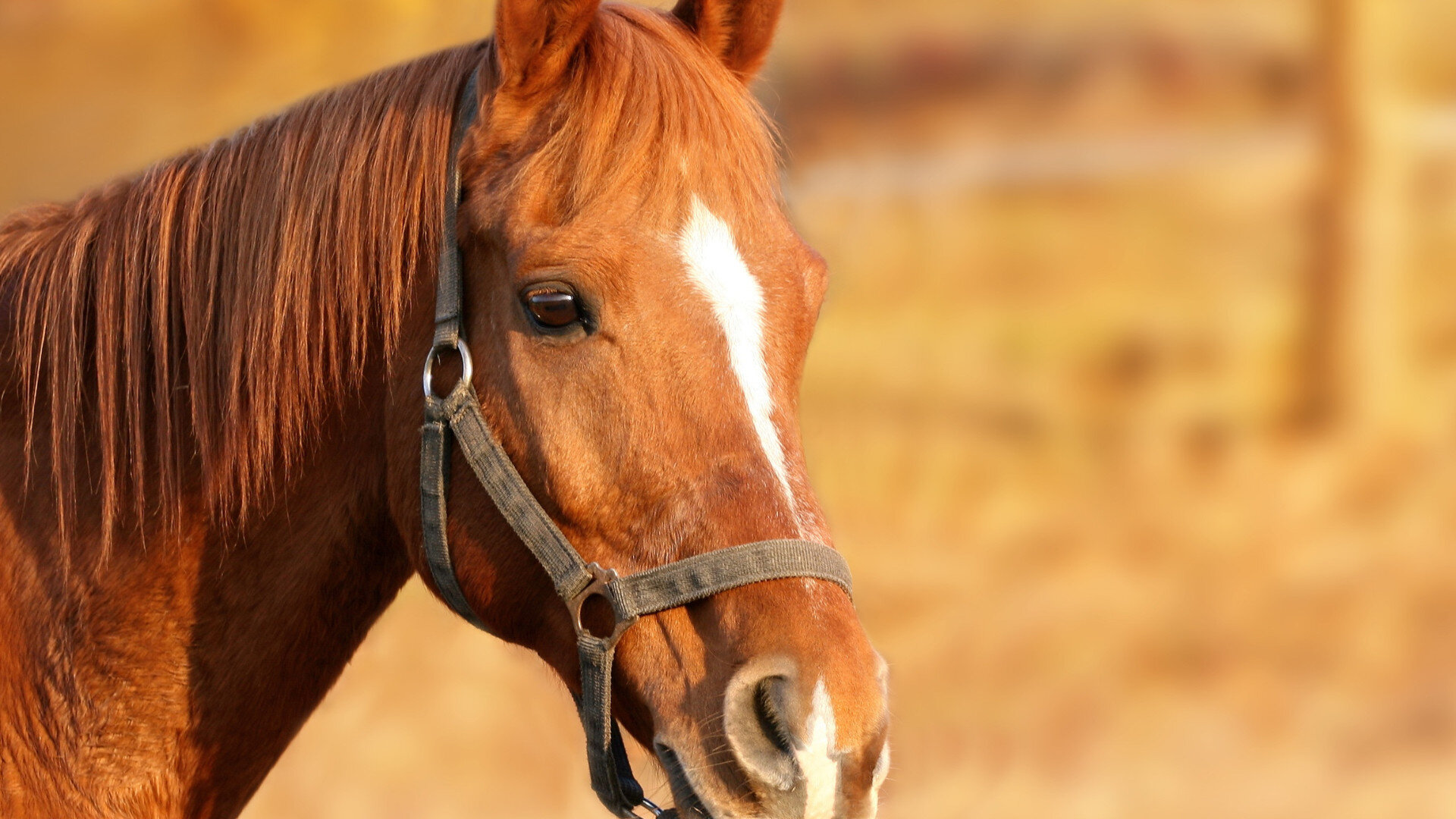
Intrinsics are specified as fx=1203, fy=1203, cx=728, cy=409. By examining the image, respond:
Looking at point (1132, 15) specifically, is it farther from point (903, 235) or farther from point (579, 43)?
point (579, 43)

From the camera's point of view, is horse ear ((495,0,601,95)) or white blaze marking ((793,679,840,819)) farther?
horse ear ((495,0,601,95))

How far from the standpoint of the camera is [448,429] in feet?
5.39

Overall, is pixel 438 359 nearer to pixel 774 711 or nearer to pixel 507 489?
pixel 507 489

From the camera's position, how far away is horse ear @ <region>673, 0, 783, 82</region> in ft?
6.28

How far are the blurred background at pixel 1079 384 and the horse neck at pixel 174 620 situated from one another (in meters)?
3.52

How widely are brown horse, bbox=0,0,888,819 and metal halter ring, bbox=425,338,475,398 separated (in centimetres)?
2

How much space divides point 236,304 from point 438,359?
31cm

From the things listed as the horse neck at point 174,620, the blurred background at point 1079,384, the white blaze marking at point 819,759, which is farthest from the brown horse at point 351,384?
the blurred background at point 1079,384

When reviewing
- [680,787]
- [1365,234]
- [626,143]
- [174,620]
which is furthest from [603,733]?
[1365,234]

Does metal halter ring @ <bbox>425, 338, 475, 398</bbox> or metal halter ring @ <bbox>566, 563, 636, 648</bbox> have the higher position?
metal halter ring @ <bbox>425, 338, 475, 398</bbox>

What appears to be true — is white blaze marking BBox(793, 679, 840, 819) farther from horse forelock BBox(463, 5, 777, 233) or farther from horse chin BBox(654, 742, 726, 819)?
horse forelock BBox(463, 5, 777, 233)

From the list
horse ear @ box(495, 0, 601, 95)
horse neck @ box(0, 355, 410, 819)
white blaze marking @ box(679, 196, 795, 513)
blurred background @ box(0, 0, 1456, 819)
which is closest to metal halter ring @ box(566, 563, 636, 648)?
white blaze marking @ box(679, 196, 795, 513)

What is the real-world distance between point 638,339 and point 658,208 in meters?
0.19

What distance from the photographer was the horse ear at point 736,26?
191cm
